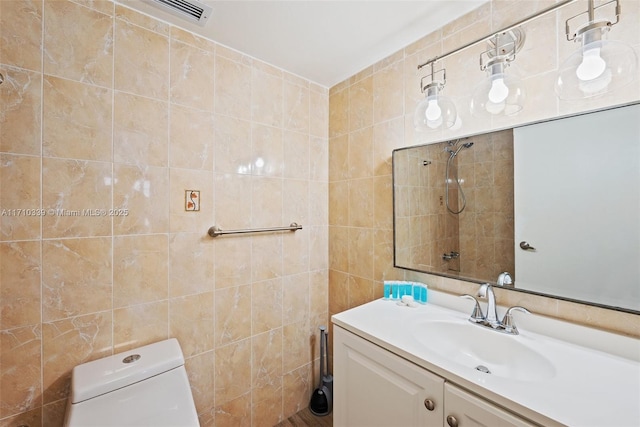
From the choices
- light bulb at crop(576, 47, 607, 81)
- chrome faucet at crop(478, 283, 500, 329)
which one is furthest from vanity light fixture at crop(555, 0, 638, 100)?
chrome faucet at crop(478, 283, 500, 329)

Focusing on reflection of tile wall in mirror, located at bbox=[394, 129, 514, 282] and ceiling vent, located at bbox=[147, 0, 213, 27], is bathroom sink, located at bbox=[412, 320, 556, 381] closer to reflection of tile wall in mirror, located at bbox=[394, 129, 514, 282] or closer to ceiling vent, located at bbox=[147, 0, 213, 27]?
reflection of tile wall in mirror, located at bbox=[394, 129, 514, 282]

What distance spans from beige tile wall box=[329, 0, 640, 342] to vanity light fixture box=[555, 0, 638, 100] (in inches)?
4.0

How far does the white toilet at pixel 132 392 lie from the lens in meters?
0.93

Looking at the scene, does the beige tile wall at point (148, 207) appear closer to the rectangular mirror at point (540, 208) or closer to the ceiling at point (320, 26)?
the ceiling at point (320, 26)

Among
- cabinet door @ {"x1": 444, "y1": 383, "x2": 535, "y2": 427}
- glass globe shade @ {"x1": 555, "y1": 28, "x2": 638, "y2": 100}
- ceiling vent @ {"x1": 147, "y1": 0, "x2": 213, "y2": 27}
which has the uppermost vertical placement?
ceiling vent @ {"x1": 147, "y1": 0, "x2": 213, "y2": 27}

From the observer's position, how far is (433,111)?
1197 millimetres

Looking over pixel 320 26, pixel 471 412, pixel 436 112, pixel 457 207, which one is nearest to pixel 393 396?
pixel 471 412

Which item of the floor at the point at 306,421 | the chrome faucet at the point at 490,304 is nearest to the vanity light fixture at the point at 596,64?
the chrome faucet at the point at 490,304

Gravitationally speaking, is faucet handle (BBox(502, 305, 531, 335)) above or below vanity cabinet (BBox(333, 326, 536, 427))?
above

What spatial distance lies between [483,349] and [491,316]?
132 mm

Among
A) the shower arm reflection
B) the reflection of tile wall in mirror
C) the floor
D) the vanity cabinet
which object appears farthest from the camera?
the floor

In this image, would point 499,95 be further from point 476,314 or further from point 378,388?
point 378,388

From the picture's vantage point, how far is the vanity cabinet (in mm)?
754

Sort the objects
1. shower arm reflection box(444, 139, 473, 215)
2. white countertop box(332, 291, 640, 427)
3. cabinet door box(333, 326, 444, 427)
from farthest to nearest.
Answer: shower arm reflection box(444, 139, 473, 215), cabinet door box(333, 326, 444, 427), white countertop box(332, 291, 640, 427)
